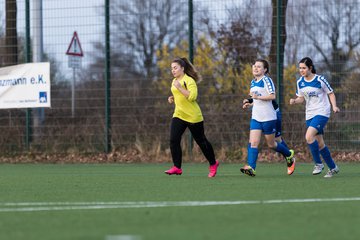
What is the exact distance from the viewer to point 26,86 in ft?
61.6

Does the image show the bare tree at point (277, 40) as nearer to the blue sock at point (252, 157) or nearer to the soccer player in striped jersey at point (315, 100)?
the soccer player in striped jersey at point (315, 100)

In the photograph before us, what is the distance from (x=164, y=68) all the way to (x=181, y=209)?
499 inches

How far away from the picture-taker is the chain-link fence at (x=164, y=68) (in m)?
17.1

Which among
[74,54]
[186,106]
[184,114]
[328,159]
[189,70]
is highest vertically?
[74,54]

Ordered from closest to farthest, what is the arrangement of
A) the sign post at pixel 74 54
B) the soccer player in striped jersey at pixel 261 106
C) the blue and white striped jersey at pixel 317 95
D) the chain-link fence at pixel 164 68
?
the soccer player in striped jersey at pixel 261 106 < the blue and white striped jersey at pixel 317 95 < the chain-link fence at pixel 164 68 < the sign post at pixel 74 54

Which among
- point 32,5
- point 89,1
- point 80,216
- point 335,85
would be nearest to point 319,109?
point 335,85

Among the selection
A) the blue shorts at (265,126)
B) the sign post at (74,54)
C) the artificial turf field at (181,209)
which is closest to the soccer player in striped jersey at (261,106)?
the blue shorts at (265,126)

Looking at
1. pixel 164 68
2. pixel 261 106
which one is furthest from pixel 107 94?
pixel 261 106

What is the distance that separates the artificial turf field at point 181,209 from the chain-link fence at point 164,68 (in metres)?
6.01

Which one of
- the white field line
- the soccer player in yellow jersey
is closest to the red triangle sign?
the soccer player in yellow jersey

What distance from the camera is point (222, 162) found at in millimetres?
17406

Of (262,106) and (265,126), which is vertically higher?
(262,106)

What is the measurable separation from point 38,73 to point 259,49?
466 cm

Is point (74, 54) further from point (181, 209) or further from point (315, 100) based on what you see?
point (181, 209)
